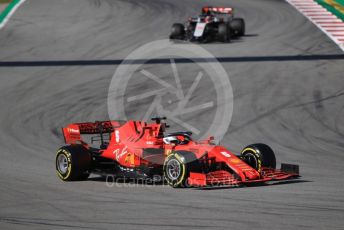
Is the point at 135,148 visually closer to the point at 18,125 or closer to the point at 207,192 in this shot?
→ the point at 207,192

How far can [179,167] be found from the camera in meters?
13.8

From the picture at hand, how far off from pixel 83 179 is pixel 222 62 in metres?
17.0

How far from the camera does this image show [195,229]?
35.5 ft

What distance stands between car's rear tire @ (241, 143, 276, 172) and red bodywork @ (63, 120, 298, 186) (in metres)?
0.16

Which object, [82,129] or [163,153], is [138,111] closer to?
[82,129]

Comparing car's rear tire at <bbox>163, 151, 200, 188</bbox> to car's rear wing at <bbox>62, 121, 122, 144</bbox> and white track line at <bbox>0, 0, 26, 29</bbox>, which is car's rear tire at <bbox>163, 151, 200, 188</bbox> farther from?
white track line at <bbox>0, 0, 26, 29</bbox>

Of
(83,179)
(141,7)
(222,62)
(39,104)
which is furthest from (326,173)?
(141,7)

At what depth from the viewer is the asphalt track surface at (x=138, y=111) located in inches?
472

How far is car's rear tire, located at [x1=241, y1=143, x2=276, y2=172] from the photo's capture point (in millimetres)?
14773

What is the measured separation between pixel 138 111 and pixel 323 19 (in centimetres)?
1872

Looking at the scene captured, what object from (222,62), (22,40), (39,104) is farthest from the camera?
(22,40)
